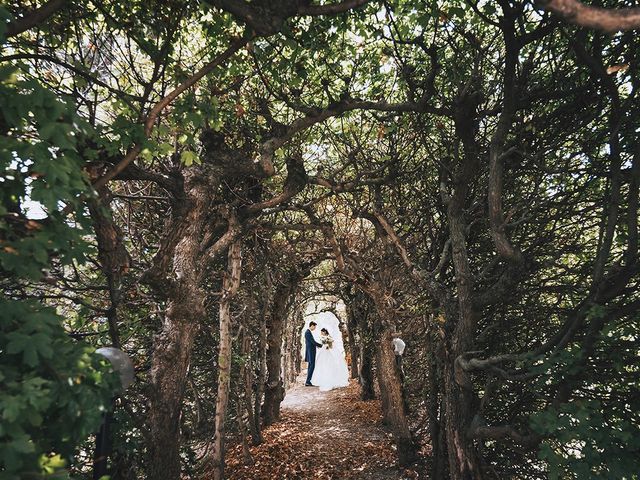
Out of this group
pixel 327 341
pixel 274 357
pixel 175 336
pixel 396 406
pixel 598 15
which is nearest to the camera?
pixel 598 15

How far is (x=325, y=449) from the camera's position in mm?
9117

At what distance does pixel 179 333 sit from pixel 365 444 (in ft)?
22.3

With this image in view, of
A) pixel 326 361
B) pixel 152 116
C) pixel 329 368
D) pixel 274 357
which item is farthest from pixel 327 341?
pixel 152 116

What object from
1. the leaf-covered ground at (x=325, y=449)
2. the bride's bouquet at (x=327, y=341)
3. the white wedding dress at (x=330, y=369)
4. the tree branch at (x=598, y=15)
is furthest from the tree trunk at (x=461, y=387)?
the white wedding dress at (x=330, y=369)

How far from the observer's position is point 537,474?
5.11m

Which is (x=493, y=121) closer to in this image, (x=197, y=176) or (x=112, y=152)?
(x=197, y=176)

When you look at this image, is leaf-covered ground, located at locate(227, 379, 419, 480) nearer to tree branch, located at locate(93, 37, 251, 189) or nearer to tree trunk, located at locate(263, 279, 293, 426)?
tree trunk, located at locate(263, 279, 293, 426)

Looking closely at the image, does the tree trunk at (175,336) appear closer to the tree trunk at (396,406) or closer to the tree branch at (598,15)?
the tree branch at (598,15)

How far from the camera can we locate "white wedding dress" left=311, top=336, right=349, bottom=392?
15922 mm

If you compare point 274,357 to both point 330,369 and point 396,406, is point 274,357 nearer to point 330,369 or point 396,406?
point 396,406

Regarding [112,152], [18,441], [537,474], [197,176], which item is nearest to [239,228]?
[197,176]

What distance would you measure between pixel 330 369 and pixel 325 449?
272 inches

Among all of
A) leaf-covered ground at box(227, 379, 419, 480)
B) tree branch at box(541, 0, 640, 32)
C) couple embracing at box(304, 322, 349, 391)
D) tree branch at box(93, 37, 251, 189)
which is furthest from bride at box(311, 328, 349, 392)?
tree branch at box(541, 0, 640, 32)

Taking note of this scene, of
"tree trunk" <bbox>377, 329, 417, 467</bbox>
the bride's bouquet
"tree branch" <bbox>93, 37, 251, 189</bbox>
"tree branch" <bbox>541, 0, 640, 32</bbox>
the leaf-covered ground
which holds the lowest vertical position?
the leaf-covered ground
